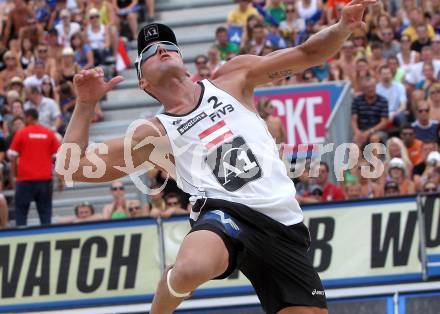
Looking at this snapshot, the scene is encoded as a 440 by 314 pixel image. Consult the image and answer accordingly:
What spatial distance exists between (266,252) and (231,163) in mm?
596

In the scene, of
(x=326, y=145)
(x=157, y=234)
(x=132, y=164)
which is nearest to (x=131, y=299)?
(x=157, y=234)

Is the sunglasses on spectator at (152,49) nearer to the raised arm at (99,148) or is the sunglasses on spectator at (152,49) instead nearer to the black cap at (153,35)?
the black cap at (153,35)

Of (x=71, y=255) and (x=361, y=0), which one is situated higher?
(x=361, y=0)

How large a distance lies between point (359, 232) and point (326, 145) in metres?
2.89

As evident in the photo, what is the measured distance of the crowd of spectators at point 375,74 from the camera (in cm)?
1348

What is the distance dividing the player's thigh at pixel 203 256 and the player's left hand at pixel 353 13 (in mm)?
1599

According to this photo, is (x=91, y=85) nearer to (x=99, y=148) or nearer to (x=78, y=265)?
(x=99, y=148)

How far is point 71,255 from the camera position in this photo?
1220 cm

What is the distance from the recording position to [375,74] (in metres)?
15.5

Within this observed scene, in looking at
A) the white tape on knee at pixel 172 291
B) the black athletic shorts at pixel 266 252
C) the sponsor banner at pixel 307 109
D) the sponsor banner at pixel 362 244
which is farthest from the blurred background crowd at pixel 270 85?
the white tape on knee at pixel 172 291

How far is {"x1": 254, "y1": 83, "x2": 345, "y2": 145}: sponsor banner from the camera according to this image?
1481 centimetres

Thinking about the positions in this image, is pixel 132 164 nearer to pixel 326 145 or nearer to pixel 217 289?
pixel 217 289
